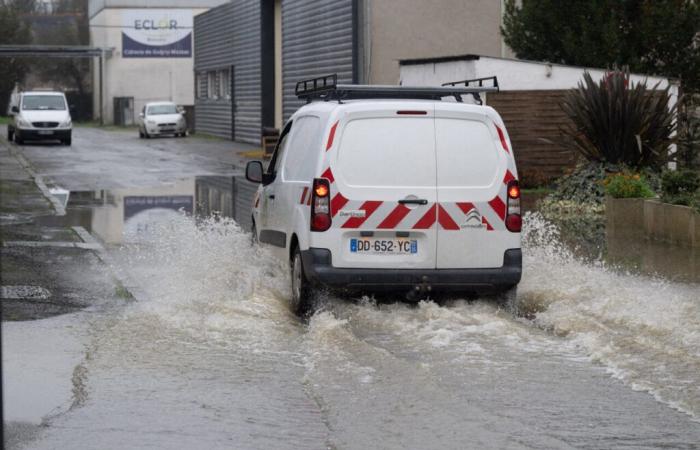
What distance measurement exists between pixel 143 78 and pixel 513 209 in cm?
6950

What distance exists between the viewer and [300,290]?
33.1 feet

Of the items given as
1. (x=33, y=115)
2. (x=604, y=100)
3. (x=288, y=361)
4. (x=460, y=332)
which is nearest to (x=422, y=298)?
(x=460, y=332)

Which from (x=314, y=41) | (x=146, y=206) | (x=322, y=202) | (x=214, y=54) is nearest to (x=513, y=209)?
(x=322, y=202)

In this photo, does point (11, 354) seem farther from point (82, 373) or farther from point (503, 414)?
point (503, 414)

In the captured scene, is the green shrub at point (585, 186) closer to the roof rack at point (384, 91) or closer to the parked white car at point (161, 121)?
the roof rack at point (384, 91)

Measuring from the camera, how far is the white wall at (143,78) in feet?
252

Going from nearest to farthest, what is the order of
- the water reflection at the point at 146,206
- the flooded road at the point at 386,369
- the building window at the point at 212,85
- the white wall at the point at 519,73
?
the flooded road at the point at 386,369
the water reflection at the point at 146,206
the white wall at the point at 519,73
the building window at the point at 212,85

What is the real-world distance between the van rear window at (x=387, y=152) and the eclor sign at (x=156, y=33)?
229 ft

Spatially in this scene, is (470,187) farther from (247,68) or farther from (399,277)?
(247,68)

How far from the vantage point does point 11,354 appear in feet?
28.3

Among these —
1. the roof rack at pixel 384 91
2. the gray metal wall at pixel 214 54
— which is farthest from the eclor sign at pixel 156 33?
the roof rack at pixel 384 91

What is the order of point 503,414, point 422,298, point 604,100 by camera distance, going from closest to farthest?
point 503,414 → point 422,298 → point 604,100

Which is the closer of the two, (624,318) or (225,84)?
(624,318)

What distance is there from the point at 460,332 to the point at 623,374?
1.59 metres
